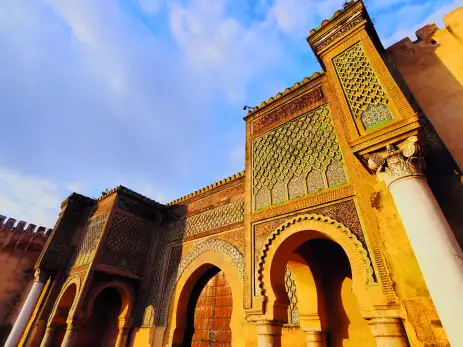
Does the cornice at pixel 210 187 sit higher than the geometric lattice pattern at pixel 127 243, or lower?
higher

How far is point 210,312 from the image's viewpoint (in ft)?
20.5

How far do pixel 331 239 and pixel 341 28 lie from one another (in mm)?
3247

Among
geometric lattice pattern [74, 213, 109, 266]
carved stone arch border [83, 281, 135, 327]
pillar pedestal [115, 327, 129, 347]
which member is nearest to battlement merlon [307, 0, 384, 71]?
geometric lattice pattern [74, 213, 109, 266]

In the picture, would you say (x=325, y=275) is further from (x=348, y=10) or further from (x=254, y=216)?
(x=348, y=10)

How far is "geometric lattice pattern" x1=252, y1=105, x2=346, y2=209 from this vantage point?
13.6 ft

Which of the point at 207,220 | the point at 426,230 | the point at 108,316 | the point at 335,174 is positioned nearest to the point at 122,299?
the point at 108,316

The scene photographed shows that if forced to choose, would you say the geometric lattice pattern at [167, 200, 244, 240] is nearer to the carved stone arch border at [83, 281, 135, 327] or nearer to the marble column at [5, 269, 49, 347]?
the carved stone arch border at [83, 281, 135, 327]

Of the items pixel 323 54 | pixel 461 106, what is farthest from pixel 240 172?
pixel 461 106

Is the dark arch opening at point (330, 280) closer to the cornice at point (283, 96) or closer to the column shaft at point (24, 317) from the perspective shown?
the cornice at point (283, 96)

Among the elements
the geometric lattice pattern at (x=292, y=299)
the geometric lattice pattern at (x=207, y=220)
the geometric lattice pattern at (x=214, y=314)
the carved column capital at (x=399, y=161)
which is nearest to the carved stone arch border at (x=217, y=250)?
the geometric lattice pattern at (x=207, y=220)

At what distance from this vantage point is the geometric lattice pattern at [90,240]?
7.47 metres

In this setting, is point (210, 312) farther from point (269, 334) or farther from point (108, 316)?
point (108, 316)

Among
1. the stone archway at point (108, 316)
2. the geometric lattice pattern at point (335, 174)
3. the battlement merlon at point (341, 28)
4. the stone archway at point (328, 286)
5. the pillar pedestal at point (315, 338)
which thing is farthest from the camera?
the stone archway at point (108, 316)

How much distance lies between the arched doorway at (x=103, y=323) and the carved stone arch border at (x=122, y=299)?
0.50 meters
